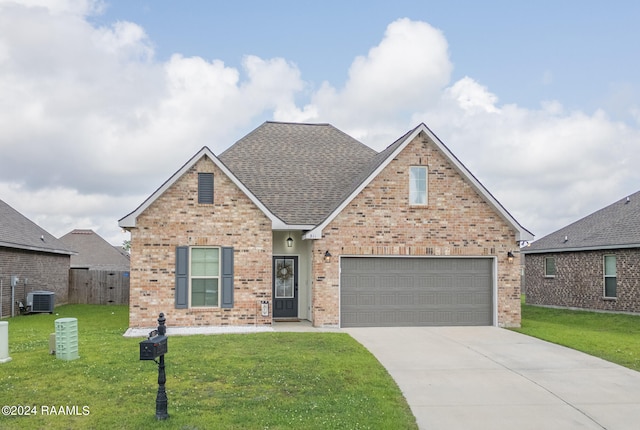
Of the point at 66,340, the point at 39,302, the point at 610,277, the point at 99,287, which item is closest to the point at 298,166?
the point at 66,340

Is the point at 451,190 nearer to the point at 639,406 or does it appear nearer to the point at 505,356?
the point at 505,356

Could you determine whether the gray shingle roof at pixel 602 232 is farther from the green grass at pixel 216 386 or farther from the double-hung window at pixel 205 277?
the double-hung window at pixel 205 277

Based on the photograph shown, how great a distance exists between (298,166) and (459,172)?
5.78 metres

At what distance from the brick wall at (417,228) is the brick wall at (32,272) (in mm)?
12674

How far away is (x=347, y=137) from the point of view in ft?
78.3

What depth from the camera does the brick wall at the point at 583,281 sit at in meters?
22.7

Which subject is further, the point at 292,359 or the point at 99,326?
the point at 99,326

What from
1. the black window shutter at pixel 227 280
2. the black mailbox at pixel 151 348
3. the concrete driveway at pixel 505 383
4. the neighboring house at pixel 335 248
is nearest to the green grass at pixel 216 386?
the concrete driveway at pixel 505 383

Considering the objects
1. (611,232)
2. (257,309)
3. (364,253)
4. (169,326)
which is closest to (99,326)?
(169,326)

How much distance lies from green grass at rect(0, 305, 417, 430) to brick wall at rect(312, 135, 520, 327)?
337cm

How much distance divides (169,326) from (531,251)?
64.1 ft

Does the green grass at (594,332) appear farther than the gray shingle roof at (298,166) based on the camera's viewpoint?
No

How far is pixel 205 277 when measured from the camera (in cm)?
1661

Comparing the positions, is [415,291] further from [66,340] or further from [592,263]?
[592,263]
